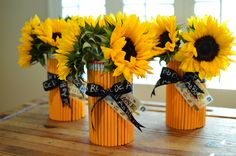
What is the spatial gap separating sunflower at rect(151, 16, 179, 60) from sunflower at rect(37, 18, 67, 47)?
0.32 meters

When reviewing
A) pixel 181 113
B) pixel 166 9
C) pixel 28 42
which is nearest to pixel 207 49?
pixel 181 113

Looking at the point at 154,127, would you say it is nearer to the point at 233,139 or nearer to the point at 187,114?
the point at 187,114

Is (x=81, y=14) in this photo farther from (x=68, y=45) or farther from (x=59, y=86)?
(x=68, y=45)

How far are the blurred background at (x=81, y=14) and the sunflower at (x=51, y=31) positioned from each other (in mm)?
822

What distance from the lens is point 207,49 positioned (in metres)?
0.95

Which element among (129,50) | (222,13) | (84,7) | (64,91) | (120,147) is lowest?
(120,147)

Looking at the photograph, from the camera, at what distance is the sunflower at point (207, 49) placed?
0.94 metres

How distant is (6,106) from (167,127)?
1948 mm

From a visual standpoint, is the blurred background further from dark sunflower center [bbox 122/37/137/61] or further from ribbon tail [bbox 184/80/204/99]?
dark sunflower center [bbox 122/37/137/61]

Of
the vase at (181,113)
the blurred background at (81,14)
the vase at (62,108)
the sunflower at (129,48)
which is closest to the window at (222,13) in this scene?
the blurred background at (81,14)

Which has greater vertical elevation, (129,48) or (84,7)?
(84,7)

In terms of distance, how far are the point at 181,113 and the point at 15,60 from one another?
1833 mm

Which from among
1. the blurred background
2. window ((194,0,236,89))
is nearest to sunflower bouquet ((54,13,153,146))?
the blurred background

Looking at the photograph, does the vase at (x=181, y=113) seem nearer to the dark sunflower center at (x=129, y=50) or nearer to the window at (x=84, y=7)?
the dark sunflower center at (x=129, y=50)
